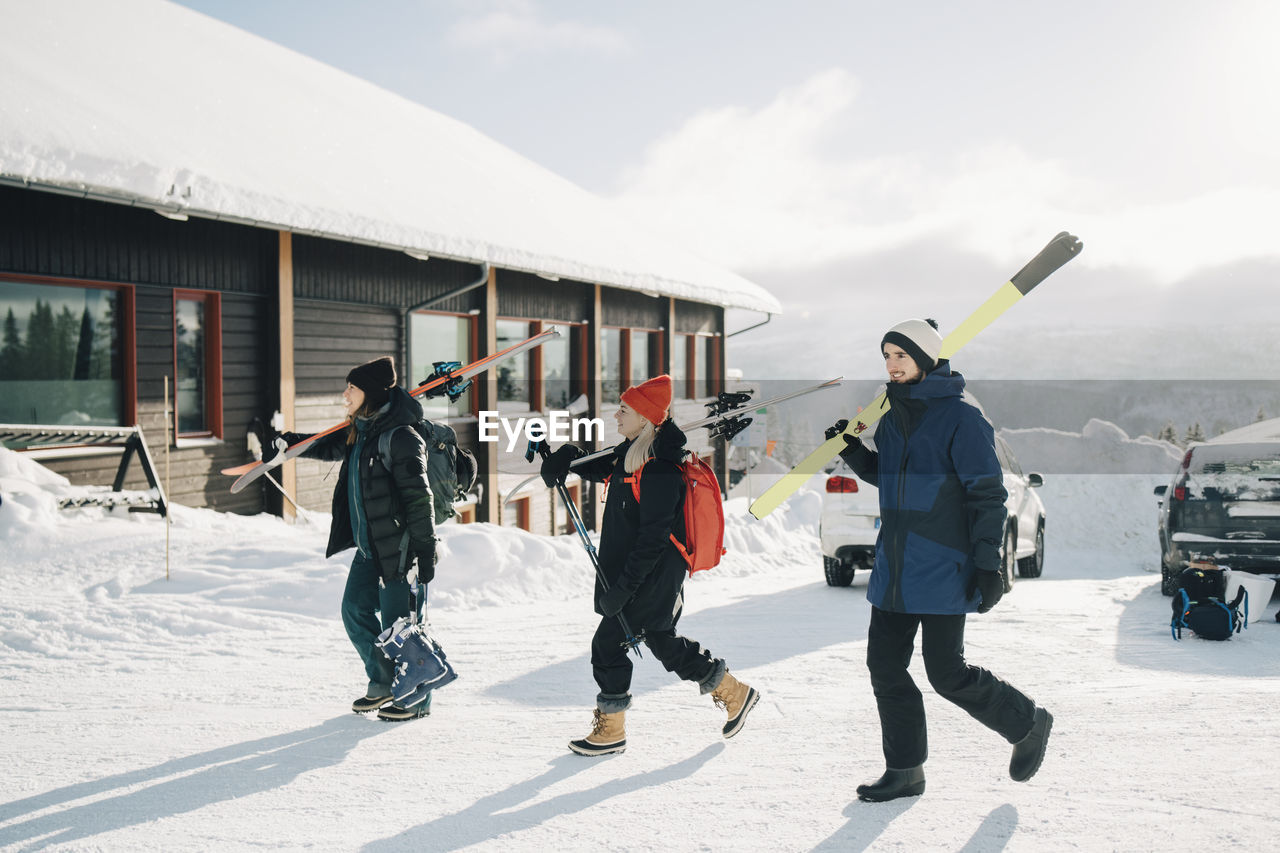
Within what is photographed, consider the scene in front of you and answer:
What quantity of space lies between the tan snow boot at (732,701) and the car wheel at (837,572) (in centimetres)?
539

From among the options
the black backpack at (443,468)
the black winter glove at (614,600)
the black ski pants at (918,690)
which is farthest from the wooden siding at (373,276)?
the black ski pants at (918,690)

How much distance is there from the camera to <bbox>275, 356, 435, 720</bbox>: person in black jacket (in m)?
4.54

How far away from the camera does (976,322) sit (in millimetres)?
4535

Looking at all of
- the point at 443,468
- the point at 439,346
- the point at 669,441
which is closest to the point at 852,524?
the point at 443,468

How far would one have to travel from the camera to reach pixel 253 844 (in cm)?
331

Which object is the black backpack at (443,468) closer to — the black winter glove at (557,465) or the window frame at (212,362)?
the black winter glove at (557,465)

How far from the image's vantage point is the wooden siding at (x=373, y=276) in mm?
11297

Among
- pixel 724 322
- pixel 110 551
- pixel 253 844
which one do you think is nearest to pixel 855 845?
pixel 253 844

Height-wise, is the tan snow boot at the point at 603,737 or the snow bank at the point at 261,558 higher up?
the snow bank at the point at 261,558

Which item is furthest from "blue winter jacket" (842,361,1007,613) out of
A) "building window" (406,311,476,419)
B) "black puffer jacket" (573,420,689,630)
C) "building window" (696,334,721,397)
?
"building window" (696,334,721,397)

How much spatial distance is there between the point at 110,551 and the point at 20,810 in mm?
4359

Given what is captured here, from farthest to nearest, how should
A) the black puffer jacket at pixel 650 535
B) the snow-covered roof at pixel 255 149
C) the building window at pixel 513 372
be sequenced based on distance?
the building window at pixel 513 372
the snow-covered roof at pixel 255 149
the black puffer jacket at pixel 650 535

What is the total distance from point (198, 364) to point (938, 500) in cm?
874

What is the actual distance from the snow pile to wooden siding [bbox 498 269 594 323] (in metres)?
14.3
